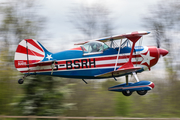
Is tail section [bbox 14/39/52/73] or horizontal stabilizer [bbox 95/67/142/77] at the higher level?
tail section [bbox 14/39/52/73]

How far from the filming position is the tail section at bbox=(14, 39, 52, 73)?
8570 mm

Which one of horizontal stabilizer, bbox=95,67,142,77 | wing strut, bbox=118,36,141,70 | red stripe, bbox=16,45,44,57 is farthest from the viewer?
red stripe, bbox=16,45,44,57

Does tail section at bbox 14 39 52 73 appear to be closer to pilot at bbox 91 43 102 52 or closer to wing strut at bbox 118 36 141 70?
pilot at bbox 91 43 102 52

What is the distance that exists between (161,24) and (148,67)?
1072 cm

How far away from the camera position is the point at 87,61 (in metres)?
8.73

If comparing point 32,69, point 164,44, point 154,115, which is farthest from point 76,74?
point 154,115

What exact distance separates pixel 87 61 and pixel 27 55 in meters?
2.40

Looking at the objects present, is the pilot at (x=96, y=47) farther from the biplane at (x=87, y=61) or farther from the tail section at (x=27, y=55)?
the tail section at (x=27, y=55)

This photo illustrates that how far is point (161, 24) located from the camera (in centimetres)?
1862

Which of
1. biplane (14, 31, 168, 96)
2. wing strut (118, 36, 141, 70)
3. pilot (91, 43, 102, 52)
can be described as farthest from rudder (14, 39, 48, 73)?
wing strut (118, 36, 141, 70)

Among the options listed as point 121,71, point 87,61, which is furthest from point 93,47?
point 121,71

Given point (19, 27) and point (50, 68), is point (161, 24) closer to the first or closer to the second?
point (19, 27)

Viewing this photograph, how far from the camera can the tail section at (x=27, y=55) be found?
8570 millimetres

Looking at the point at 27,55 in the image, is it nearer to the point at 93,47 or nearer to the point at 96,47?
the point at 93,47
